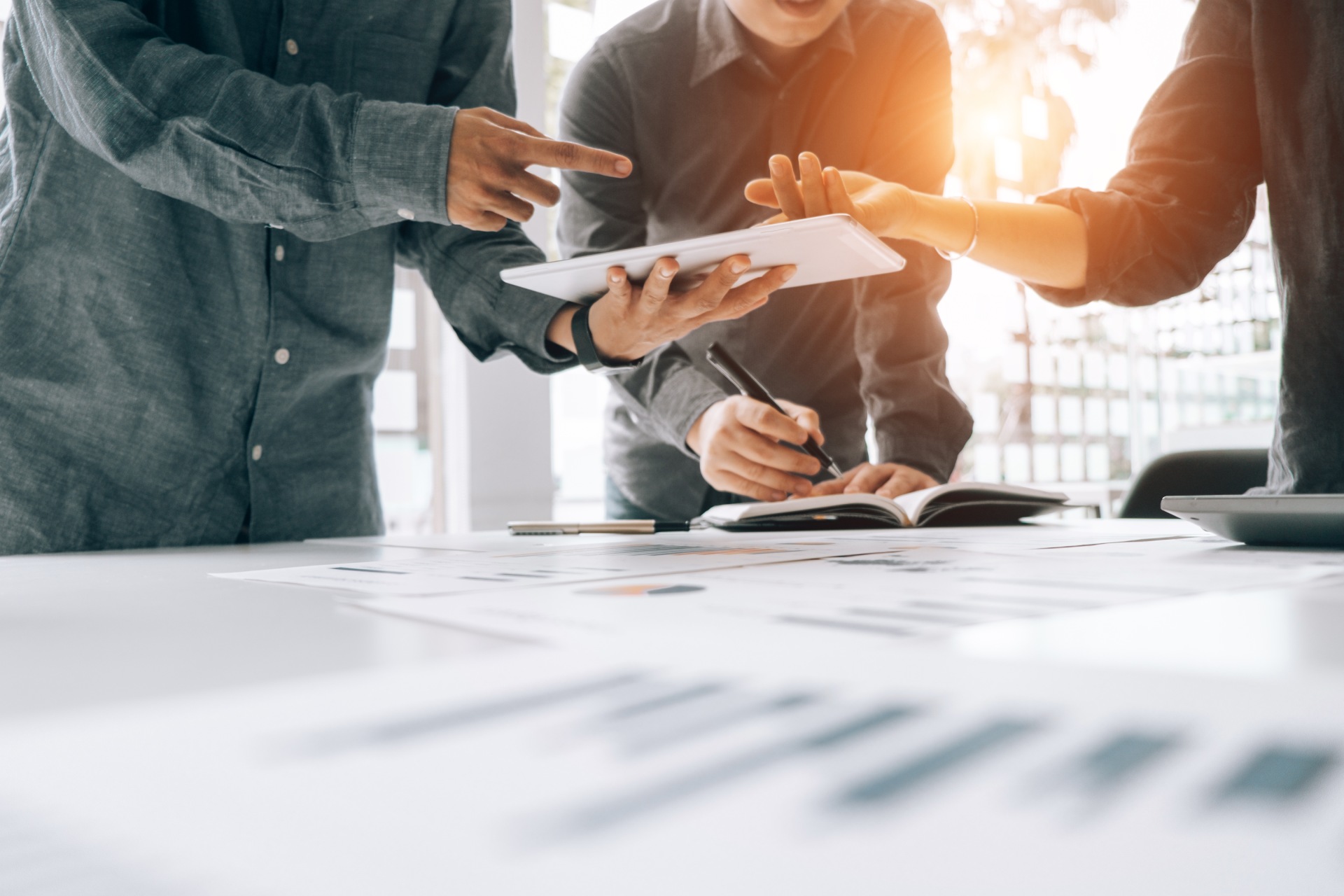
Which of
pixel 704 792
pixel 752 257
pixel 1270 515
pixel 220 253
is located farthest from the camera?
pixel 220 253

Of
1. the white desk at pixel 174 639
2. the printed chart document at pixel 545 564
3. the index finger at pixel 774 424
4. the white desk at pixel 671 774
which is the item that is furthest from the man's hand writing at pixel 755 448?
the white desk at pixel 671 774

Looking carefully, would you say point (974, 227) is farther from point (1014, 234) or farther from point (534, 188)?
point (534, 188)

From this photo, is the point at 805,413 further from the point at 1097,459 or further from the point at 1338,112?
the point at 1097,459

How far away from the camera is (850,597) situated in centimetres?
38

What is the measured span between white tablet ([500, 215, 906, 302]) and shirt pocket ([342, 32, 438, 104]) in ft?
1.11

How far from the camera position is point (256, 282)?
103 cm

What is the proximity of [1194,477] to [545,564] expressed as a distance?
3.92 ft

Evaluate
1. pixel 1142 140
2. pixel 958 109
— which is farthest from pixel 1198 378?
pixel 1142 140

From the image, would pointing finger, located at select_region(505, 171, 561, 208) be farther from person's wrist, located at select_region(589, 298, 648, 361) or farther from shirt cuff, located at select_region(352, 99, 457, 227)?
person's wrist, located at select_region(589, 298, 648, 361)

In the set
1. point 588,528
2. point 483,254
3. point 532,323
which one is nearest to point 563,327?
point 532,323

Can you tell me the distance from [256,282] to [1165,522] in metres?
1.01

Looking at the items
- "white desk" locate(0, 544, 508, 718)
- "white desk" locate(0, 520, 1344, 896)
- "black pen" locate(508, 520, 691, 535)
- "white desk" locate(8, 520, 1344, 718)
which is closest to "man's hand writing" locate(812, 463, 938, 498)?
"black pen" locate(508, 520, 691, 535)

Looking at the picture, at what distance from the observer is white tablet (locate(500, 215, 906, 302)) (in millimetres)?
824

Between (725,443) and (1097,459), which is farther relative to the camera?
(1097,459)
